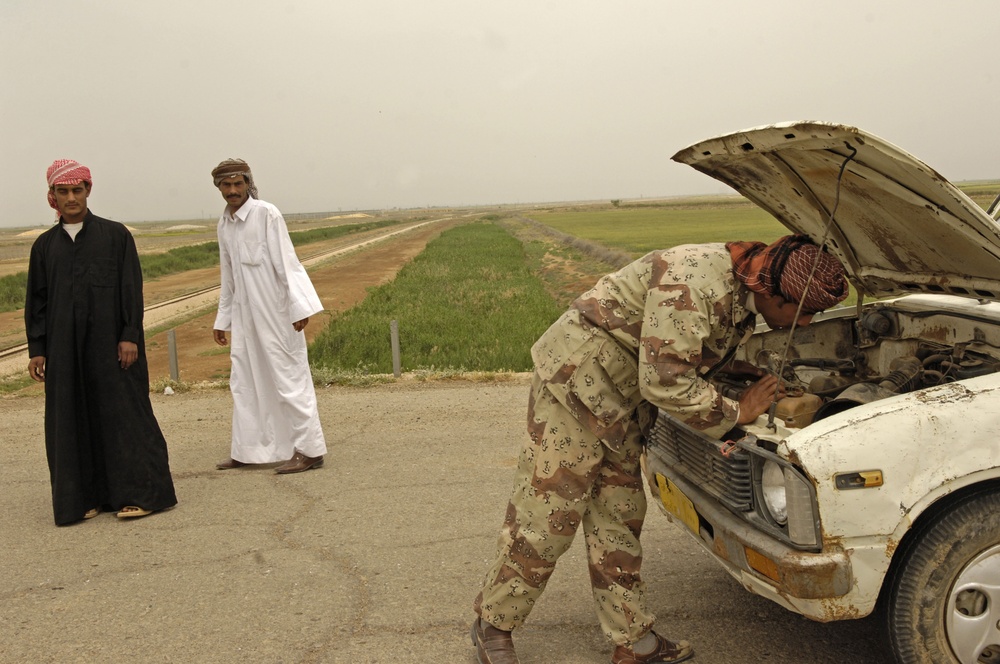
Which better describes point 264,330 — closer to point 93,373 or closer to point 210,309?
point 93,373

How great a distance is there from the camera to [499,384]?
8891mm

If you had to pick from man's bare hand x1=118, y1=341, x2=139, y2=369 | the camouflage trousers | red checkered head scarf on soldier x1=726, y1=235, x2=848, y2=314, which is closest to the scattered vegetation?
man's bare hand x1=118, y1=341, x2=139, y2=369

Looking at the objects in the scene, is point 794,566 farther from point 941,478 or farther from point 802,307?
point 802,307

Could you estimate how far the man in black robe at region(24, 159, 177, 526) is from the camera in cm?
529

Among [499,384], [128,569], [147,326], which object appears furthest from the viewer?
[147,326]

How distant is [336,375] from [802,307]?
697 cm

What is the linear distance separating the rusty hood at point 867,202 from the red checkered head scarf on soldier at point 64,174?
352 cm

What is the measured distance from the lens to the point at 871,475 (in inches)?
110

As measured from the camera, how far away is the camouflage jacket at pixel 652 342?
293cm

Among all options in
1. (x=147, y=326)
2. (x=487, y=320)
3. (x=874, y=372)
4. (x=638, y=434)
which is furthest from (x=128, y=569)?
(x=147, y=326)

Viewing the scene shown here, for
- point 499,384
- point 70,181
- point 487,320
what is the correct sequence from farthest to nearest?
point 487,320 < point 499,384 < point 70,181

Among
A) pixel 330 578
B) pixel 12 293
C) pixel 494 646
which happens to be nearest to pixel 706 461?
pixel 494 646

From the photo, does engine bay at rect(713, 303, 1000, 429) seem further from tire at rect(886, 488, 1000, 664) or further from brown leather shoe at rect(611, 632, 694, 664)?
brown leather shoe at rect(611, 632, 694, 664)

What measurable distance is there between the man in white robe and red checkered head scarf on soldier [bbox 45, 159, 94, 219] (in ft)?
3.29
